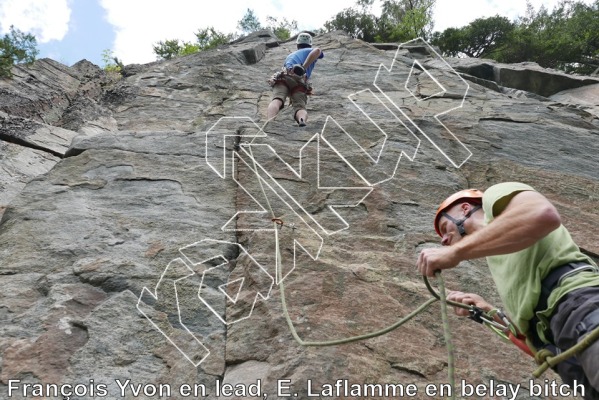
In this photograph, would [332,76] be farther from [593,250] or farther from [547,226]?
[547,226]

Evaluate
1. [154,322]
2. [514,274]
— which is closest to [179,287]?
[154,322]

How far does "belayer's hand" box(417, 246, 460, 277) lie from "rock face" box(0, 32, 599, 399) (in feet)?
2.51

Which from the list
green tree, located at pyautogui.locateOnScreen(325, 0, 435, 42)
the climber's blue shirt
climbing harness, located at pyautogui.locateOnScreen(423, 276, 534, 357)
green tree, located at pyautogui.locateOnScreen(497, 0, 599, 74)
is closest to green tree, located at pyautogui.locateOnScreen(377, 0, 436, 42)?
green tree, located at pyautogui.locateOnScreen(325, 0, 435, 42)

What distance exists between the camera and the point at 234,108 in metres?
7.40

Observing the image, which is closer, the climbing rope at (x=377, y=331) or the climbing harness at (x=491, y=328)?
the climbing harness at (x=491, y=328)

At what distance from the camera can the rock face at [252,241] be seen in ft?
10.4

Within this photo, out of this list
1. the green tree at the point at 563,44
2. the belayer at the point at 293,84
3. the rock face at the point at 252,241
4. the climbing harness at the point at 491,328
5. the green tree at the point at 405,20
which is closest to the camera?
the climbing harness at the point at 491,328

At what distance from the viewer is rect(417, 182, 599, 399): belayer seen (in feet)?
6.68

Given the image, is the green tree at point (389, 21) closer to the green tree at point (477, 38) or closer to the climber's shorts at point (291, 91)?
the green tree at point (477, 38)

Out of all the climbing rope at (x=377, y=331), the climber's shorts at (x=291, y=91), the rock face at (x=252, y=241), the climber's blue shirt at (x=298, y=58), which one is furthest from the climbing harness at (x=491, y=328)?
the climber's blue shirt at (x=298, y=58)

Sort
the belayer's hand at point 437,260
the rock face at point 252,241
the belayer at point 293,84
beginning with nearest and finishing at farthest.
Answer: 1. the belayer's hand at point 437,260
2. the rock face at point 252,241
3. the belayer at point 293,84

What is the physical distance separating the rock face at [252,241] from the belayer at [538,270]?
954 millimetres

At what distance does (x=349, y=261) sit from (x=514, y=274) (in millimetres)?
1832

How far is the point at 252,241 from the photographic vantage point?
13.8ft
